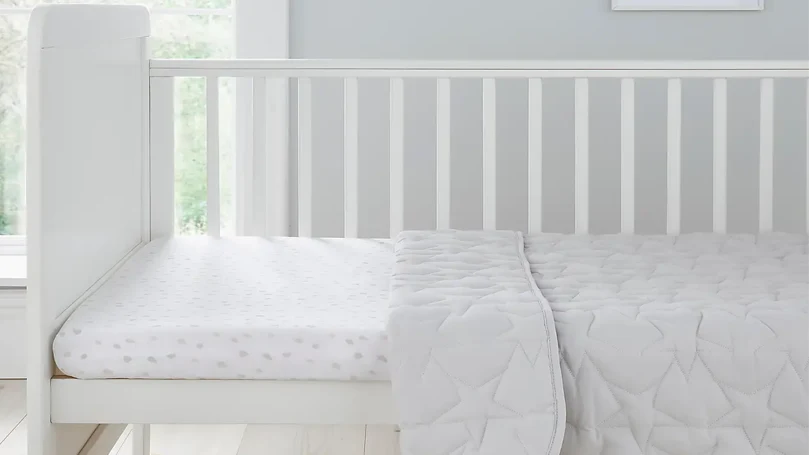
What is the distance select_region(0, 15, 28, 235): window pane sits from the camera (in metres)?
2.26

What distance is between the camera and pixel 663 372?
103 centimetres

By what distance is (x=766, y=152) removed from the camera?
5.62ft

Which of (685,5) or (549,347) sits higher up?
(685,5)

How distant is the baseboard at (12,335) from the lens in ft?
6.85

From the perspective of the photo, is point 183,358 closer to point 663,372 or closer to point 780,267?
point 663,372

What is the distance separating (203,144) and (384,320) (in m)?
1.32

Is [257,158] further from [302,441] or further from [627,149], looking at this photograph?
[627,149]

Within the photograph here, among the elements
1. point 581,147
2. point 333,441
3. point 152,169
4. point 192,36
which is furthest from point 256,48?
point 333,441

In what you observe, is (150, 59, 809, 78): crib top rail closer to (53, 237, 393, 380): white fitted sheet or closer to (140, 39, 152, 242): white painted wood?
(140, 39, 152, 242): white painted wood

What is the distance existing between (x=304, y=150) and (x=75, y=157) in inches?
21.9

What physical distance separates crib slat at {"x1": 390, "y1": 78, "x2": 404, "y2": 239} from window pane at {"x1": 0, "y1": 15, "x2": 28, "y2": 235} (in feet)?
3.86

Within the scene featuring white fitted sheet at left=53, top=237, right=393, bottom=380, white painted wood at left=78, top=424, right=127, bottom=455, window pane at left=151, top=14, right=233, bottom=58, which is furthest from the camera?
window pane at left=151, top=14, right=233, bottom=58

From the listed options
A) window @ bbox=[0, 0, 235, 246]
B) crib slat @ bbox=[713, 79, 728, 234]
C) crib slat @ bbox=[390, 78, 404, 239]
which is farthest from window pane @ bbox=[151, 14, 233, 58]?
crib slat @ bbox=[713, 79, 728, 234]

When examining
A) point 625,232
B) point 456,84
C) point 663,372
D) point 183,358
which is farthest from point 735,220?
point 183,358
